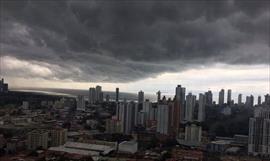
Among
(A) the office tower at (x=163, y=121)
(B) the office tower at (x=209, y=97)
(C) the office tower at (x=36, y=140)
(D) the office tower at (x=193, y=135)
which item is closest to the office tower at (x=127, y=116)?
(A) the office tower at (x=163, y=121)

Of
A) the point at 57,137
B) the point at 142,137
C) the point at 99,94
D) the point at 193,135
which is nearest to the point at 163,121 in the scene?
the point at 142,137

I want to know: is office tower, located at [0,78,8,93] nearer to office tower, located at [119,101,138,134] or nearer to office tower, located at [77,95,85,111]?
office tower, located at [77,95,85,111]

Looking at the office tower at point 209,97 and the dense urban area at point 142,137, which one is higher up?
the office tower at point 209,97

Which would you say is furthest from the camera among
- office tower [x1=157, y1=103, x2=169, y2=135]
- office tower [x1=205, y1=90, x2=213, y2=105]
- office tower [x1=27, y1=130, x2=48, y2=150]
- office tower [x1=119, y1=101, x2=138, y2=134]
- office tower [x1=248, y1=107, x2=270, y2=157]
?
office tower [x1=205, y1=90, x2=213, y2=105]

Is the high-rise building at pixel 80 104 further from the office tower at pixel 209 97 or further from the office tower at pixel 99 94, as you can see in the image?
the office tower at pixel 209 97

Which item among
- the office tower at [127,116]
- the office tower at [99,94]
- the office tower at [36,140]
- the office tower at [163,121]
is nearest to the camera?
the office tower at [36,140]

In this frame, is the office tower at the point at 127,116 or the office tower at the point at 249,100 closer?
the office tower at the point at 127,116

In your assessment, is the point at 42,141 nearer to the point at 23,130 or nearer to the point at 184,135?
the point at 23,130

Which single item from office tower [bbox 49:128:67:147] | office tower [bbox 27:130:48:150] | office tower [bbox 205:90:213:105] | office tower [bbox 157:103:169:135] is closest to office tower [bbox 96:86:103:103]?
office tower [bbox 205:90:213:105]

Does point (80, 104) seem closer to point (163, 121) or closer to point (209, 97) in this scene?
point (209, 97)
